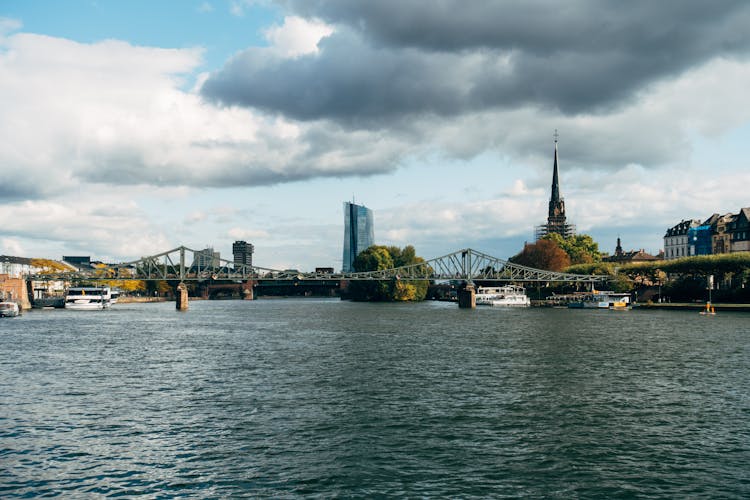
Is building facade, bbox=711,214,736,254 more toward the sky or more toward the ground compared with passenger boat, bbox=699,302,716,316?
more toward the sky

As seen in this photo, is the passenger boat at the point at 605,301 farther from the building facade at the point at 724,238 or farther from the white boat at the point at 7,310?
the white boat at the point at 7,310

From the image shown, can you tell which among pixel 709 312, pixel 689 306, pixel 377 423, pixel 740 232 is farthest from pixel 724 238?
pixel 377 423

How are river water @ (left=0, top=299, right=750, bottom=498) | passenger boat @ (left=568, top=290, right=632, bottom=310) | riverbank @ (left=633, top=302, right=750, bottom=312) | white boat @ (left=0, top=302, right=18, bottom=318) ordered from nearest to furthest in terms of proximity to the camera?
river water @ (left=0, top=299, right=750, bottom=498)
white boat @ (left=0, top=302, right=18, bottom=318)
riverbank @ (left=633, top=302, right=750, bottom=312)
passenger boat @ (left=568, top=290, right=632, bottom=310)

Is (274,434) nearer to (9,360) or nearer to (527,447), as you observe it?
(527,447)

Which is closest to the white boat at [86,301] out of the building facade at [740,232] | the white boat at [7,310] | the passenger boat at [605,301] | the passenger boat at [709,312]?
the white boat at [7,310]

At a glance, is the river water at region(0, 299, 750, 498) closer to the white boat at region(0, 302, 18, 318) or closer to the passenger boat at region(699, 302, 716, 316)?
the passenger boat at region(699, 302, 716, 316)

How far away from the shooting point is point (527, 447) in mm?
27938

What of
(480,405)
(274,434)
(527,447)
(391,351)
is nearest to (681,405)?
(480,405)

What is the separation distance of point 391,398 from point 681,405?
16086 millimetres

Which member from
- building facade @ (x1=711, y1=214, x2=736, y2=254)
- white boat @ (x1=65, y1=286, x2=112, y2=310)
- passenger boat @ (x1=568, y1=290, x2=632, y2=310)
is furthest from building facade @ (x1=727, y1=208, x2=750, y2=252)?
white boat @ (x1=65, y1=286, x2=112, y2=310)

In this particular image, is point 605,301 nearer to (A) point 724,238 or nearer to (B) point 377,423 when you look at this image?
(A) point 724,238

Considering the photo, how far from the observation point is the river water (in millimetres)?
23516

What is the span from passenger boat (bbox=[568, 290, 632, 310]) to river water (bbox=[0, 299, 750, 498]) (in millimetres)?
109407

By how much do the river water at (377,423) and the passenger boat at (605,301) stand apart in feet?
359
